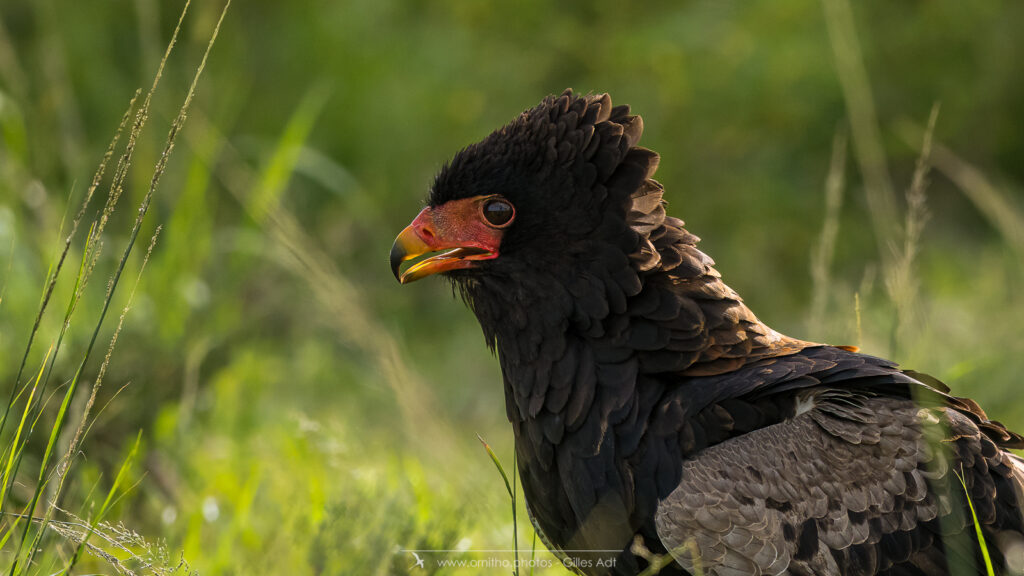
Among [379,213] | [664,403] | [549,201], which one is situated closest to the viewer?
[664,403]

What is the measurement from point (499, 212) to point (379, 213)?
234 inches

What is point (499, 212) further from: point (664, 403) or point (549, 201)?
point (664, 403)

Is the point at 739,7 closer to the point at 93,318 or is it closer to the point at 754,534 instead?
the point at 93,318

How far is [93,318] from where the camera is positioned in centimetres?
464

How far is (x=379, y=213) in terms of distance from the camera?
29.5 ft

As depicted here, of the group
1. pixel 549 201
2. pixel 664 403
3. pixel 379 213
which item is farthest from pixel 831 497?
pixel 379 213

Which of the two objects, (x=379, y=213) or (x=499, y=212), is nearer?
(x=499, y=212)

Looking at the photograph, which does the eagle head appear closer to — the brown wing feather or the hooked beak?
the hooked beak

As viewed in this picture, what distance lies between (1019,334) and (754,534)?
161 inches

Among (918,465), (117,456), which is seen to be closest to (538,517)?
(918,465)

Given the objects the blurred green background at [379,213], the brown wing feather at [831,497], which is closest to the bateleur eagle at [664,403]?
the brown wing feather at [831,497]

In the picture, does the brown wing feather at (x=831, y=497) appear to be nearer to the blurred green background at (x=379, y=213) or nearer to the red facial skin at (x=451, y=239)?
the blurred green background at (x=379, y=213)

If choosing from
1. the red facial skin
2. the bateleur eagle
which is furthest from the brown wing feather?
the red facial skin

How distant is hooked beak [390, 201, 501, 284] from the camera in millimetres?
3189
